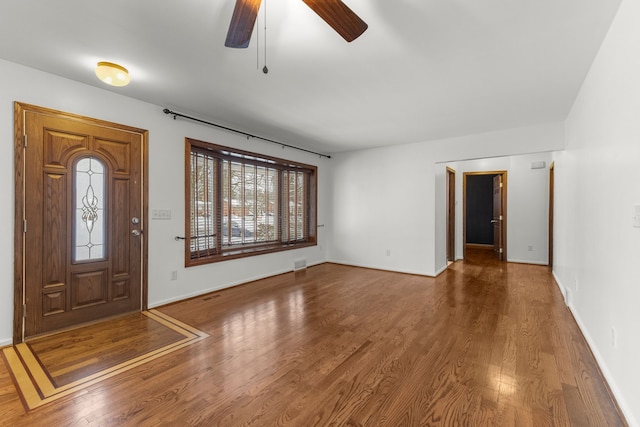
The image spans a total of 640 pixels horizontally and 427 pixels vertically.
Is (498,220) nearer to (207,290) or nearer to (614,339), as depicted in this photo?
(614,339)

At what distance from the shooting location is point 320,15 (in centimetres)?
142

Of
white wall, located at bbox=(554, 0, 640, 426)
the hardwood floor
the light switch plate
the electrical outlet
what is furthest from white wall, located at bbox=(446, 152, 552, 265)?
the light switch plate

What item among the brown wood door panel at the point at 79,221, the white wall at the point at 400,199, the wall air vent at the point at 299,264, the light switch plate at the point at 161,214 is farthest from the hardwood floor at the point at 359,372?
the wall air vent at the point at 299,264

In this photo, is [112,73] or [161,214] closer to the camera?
[112,73]

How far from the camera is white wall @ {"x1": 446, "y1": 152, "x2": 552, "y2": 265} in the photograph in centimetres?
595

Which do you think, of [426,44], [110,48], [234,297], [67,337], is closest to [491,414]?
[426,44]

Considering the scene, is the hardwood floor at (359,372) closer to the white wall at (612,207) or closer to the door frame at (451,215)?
the white wall at (612,207)

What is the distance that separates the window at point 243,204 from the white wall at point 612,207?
3.97 metres

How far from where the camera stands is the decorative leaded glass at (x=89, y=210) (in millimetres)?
2818

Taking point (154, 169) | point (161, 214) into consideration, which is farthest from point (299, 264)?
point (154, 169)

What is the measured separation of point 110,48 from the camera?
220 cm

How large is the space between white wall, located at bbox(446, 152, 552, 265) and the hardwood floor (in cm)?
301

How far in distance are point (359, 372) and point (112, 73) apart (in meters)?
3.09

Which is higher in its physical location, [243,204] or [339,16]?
[339,16]
